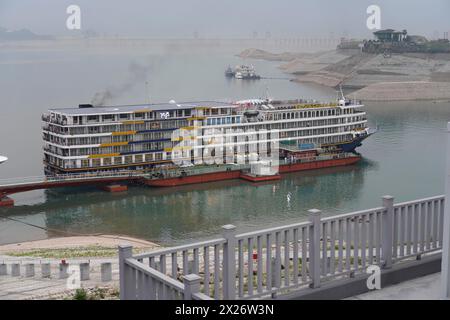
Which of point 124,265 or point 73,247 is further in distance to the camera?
point 73,247

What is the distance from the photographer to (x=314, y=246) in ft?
9.46

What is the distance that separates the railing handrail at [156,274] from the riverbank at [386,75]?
3849 cm

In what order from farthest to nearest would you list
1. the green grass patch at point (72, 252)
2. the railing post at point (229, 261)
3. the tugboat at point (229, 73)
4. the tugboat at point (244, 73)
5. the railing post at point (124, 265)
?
the tugboat at point (229, 73) < the tugboat at point (244, 73) < the green grass patch at point (72, 252) < the railing post at point (229, 261) < the railing post at point (124, 265)

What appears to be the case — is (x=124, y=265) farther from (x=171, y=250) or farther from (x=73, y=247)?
(x=73, y=247)

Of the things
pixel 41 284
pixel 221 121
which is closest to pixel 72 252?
pixel 41 284

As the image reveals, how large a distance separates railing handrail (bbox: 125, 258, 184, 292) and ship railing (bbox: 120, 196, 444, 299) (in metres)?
0.01

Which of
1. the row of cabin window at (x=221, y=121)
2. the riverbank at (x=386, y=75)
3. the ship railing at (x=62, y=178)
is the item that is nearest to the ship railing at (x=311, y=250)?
the ship railing at (x=62, y=178)

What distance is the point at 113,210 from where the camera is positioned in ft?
48.5

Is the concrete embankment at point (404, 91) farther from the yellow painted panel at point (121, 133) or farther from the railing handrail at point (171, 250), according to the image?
the railing handrail at point (171, 250)

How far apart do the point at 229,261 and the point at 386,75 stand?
44.6m

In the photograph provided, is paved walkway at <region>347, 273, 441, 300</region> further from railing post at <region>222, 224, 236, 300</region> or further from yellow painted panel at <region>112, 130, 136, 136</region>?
yellow painted panel at <region>112, 130, 136, 136</region>

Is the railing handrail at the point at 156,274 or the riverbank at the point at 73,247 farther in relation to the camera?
the riverbank at the point at 73,247

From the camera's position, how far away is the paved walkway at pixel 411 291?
113 inches

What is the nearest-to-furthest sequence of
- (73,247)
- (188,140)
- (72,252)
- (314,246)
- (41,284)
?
(314,246) → (41,284) → (72,252) → (73,247) → (188,140)
